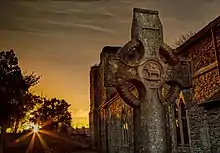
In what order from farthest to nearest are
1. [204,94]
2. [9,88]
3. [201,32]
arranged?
[9,88] → [201,32] → [204,94]

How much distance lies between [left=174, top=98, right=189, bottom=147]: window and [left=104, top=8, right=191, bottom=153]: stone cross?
280 inches

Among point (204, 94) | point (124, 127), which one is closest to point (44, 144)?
point (124, 127)

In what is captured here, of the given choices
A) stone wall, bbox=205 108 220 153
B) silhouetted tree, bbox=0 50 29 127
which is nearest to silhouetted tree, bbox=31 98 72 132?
silhouetted tree, bbox=0 50 29 127

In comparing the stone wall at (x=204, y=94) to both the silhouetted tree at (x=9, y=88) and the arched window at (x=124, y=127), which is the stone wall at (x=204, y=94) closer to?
the arched window at (x=124, y=127)

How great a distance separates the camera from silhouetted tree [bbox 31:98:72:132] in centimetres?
4303

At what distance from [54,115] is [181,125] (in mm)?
34286

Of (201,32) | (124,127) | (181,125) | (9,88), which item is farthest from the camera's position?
(124,127)

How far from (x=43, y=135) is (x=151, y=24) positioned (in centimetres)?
3174

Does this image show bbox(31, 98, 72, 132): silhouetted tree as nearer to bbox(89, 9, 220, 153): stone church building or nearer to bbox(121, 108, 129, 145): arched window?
bbox(121, 108, 129, 145): arched window

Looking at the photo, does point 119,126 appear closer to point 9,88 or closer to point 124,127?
point 124,127

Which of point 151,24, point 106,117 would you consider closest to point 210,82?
point 151,24

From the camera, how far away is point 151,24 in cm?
570

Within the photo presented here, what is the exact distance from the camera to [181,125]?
12867mm

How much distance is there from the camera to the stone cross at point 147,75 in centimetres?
513
